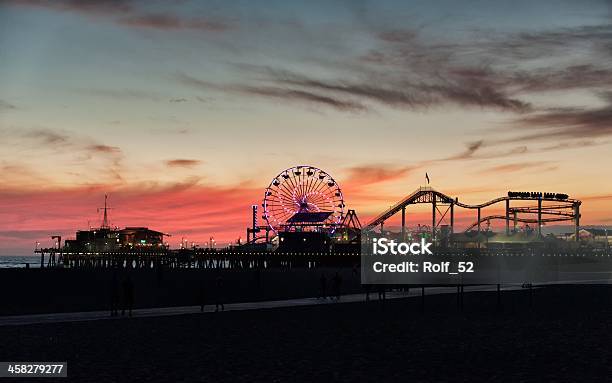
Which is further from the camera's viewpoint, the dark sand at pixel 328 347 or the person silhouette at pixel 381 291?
the person silhouette at pixel 381 291

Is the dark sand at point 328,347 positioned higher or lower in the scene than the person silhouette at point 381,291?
lower

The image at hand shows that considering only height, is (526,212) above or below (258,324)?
above

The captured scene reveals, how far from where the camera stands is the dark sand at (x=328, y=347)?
18312 mm

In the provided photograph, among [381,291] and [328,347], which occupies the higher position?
[381,291]

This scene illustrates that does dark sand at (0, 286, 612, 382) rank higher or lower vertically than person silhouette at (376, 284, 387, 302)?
lower

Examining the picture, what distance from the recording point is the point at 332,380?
1731cm

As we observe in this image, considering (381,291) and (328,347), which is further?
(381,291)

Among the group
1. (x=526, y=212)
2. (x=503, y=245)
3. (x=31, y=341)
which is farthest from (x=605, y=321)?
(x=503, y=245)

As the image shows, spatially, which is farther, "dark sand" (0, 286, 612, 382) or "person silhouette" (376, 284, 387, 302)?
"person silhouette" (376, 284, 387, 302)

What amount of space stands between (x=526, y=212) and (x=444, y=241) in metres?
24.1

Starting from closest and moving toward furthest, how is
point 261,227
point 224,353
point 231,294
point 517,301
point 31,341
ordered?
point 224,353, point 31,341, point 517,301, point 231,294, point 261,227

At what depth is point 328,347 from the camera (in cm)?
2327

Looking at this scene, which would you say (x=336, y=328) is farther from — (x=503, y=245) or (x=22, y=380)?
(x=503, y=245)

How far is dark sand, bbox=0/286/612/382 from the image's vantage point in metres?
18.3
